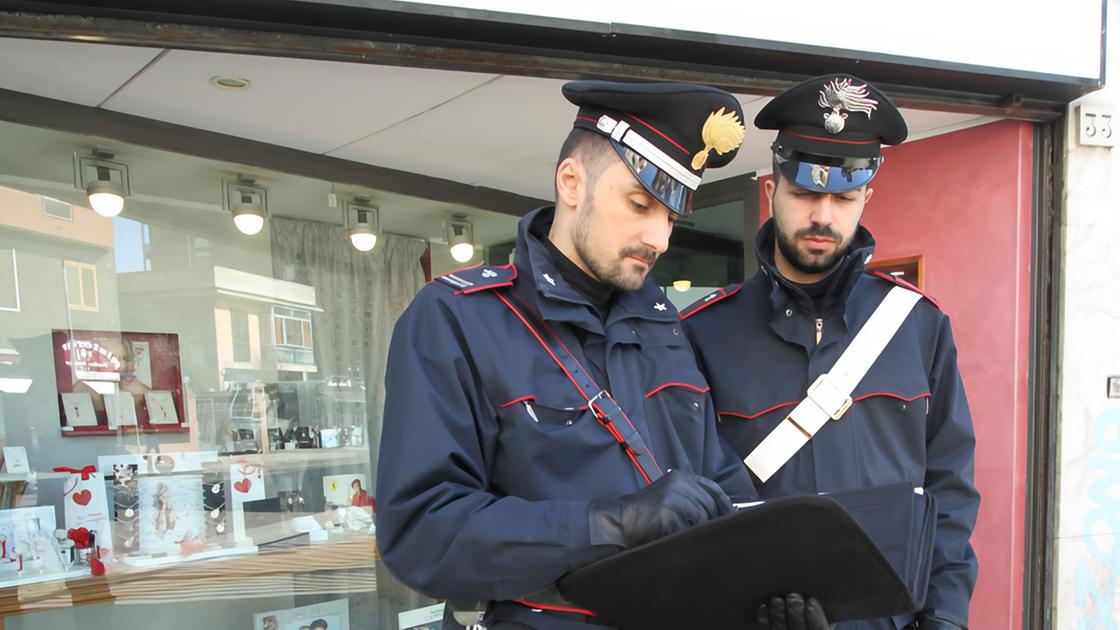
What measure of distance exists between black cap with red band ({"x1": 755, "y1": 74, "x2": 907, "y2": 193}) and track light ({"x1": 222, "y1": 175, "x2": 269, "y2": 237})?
102 inches

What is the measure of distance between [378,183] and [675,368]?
2.80m

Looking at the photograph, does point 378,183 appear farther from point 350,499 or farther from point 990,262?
point 990,262

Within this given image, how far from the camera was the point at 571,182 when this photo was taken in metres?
1.63

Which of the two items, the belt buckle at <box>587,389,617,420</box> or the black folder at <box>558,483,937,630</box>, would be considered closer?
the black folder at <box>558,483,937,630</box>

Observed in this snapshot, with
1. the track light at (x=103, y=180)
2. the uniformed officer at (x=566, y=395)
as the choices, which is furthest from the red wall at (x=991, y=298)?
the track light at (x=103, y=180)

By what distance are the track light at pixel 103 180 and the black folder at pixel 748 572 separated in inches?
117

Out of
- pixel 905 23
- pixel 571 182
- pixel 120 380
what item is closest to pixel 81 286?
pixel 120 380

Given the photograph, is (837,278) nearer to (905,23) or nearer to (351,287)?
(905,23)

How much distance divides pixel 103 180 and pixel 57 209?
0.21m

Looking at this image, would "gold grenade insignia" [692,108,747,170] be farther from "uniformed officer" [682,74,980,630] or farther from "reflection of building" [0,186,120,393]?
"reflection of building" [0,186,120,393]

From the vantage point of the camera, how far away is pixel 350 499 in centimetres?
415

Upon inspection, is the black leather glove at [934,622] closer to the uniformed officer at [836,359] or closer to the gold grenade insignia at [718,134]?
the uniformed officer at [836,359]

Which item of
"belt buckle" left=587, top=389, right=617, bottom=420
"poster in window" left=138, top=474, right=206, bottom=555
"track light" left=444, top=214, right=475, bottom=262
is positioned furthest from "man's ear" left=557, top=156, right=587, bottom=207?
"track light" left=444, top=214, right=475, bottom=262

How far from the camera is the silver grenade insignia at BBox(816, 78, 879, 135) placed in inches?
81.0
